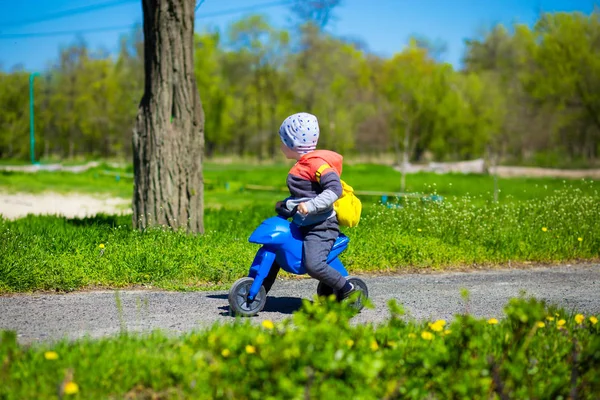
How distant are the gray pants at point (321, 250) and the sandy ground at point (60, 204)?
8.22m

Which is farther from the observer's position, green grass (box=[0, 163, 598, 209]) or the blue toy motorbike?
green grass (box=[0, 163, 598, 209])

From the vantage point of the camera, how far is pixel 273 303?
592 centimetres

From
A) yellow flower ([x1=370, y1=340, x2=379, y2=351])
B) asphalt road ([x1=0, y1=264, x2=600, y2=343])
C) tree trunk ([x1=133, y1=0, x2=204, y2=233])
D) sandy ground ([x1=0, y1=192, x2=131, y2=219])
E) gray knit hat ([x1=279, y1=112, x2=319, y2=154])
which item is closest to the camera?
yellow flower ([x1=370, y1=340, x2=379, y2=351])

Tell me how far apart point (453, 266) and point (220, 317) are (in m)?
3.30

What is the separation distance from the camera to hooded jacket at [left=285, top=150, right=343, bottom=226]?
504 cm

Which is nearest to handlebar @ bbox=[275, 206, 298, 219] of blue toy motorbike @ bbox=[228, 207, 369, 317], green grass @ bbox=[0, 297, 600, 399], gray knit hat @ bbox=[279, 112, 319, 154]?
blue toy motorbike @ bbox=[228, 207, 369, 317]

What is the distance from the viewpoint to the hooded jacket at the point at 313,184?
5.04 meters

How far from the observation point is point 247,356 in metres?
3.56

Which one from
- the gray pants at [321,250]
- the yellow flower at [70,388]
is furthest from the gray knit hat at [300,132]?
the yellow flower at [70,388]

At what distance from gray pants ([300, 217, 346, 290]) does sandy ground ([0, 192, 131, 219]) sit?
8224 millimetres

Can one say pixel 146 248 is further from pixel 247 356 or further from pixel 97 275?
pixel 247 356

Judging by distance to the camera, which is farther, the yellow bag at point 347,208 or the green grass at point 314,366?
the yellow bag at point 347,208

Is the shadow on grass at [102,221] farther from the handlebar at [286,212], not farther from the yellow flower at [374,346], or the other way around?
the yellow flower at [374,346]

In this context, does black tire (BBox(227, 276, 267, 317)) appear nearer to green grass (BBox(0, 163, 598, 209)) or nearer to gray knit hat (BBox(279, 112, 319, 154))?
gray knit hat (BBox(279, 112, 319, 154))
